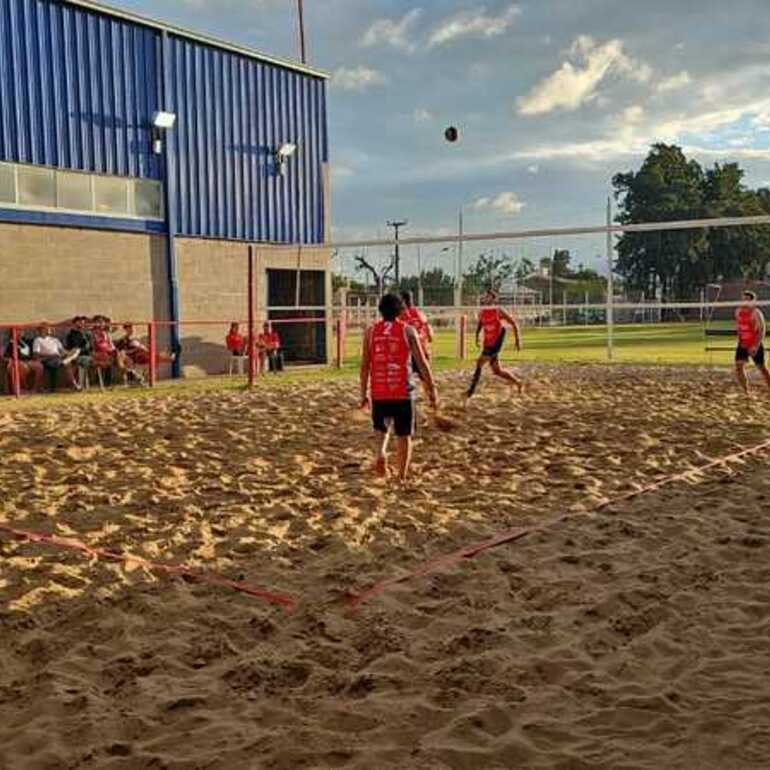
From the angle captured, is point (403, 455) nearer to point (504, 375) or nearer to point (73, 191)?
point (504, 375)

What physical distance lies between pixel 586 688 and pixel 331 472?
366 cm

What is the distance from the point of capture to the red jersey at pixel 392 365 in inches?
243

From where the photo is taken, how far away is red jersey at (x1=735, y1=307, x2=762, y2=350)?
10.8m

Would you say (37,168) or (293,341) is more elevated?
(37,168)

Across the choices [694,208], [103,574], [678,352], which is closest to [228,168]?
[678,352]

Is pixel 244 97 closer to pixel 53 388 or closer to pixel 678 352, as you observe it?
pixel 53 388

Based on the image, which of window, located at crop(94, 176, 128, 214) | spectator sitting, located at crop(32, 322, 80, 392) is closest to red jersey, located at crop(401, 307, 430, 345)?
spectator sitting, located at crop(32, 322, 80, 392)

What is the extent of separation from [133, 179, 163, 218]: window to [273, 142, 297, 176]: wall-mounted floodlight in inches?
125

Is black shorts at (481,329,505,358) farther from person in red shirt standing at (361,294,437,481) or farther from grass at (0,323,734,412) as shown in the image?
person in red shirt standing at (361,294,437,481)

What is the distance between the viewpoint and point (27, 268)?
14.3 metres

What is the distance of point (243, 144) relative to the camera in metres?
18.2

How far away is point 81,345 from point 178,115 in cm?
544

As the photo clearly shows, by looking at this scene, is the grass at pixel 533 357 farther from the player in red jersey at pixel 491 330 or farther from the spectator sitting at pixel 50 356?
the player in red jersey at pixel 491 330

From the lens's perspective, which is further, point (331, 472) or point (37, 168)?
point (37, 168)
